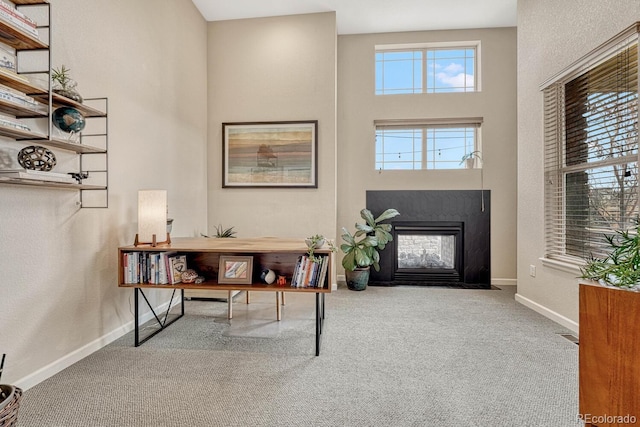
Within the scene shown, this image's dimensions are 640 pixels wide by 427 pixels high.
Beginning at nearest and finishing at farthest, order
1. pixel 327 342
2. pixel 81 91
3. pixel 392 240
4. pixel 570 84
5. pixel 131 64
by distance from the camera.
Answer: pixel 81 91 < pixel 327 342 < pixel 131 64 < pixel 570 84 < pixel 392 240

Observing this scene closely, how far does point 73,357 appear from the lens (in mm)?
2098

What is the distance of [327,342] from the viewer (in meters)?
2.44

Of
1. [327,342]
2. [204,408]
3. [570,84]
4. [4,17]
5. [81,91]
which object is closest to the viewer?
[4,17]

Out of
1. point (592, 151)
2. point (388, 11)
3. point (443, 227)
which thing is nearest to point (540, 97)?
point (592, 151)

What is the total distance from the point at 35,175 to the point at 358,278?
10.8 feet

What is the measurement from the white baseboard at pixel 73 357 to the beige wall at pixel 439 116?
287 centimetres

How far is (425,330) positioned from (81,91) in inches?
127

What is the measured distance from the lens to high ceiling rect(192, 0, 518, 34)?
383 cm

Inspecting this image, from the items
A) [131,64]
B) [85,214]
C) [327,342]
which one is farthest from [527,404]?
[131,64]

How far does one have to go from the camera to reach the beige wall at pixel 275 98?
409 centimetres

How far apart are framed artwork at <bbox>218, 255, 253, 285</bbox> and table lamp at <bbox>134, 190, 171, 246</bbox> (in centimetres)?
57

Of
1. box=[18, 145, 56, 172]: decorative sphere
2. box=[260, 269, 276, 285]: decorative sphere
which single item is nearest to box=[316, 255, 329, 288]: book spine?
box=[260, 269, 276, 285]: decorative sphere

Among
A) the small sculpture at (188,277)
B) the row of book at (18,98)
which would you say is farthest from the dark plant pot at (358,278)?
the row of book at (18,98)

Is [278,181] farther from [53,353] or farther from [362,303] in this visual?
[53,353]
